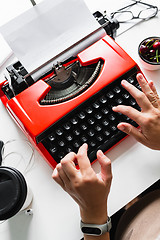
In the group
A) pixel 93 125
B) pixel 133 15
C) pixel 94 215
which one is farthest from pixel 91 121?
pixel 133 15

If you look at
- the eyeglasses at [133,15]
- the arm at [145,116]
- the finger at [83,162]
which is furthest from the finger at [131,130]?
the eyeglasses at [133,15]

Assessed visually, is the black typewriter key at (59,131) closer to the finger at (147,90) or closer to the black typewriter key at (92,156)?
the black typewriter key at (92,156)

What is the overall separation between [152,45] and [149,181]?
0.61 meters

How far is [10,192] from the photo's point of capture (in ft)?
3.29

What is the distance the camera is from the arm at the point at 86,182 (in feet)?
3.11

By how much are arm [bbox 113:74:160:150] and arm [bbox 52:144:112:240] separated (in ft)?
0.65

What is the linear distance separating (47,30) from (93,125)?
0.44m

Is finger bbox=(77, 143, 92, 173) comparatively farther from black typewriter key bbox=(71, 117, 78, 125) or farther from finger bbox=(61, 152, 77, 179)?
black typewriter key bbox=(71, 117, 78, 125)

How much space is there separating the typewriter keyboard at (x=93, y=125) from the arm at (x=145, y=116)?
95mm

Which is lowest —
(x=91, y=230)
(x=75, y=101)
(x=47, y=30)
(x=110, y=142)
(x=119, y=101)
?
(x=91, y=230)

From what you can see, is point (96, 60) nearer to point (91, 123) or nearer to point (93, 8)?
point (91, 123)

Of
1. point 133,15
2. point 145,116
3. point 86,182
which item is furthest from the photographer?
point 133,15

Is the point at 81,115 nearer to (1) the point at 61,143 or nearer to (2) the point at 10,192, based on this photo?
(1) the point at 61,143

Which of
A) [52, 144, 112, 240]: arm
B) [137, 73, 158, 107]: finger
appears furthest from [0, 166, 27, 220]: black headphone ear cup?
[137, 73, 158, 107]: finger
